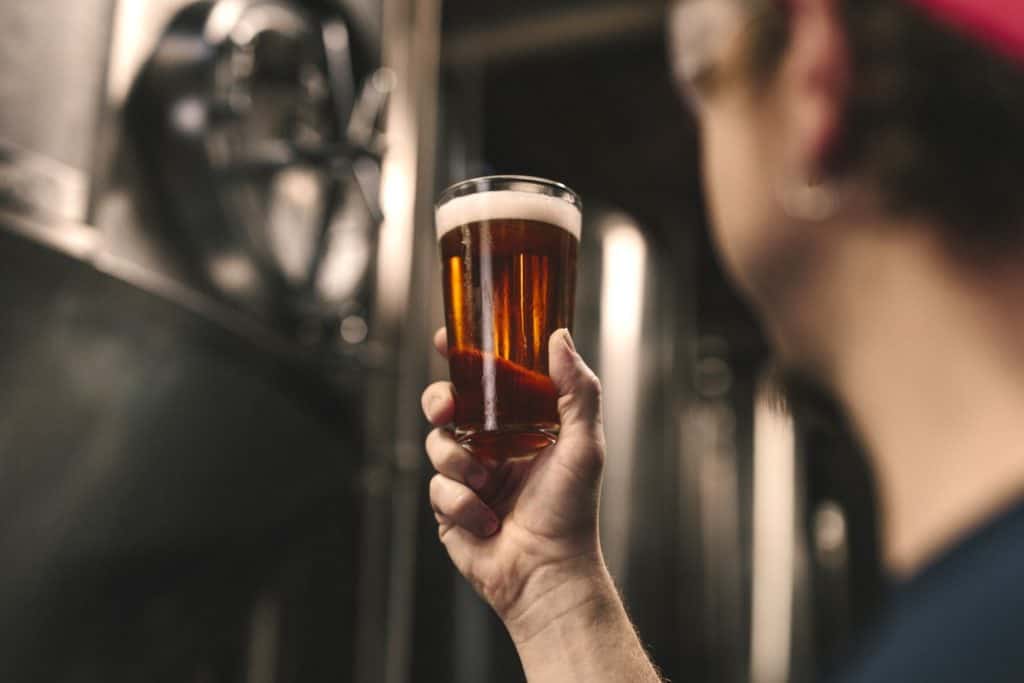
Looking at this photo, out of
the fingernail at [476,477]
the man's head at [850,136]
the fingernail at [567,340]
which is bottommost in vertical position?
the fingernail at [476,477]

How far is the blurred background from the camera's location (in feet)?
4.24

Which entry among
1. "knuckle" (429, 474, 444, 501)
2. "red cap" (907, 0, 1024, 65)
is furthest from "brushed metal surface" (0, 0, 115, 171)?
"red cap" (907, 0, 1024, 65)

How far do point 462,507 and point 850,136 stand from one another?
2.09 ft

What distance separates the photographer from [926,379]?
67 cm

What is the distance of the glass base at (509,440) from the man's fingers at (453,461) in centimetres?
2

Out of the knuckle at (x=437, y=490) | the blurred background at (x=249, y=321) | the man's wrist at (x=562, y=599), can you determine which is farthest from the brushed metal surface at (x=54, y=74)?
the man's wrist at (x=562, y=599)

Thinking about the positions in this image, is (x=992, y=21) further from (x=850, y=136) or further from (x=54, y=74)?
(x=54, y=74)

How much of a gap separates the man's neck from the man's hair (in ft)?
0.10

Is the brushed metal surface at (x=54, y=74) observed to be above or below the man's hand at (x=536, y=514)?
above

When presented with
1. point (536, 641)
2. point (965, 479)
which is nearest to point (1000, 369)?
point (965, 479)

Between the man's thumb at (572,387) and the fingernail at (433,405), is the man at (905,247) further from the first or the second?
the fingernail at (433,405)

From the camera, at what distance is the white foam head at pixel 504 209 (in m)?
1.08

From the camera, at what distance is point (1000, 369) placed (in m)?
0.63

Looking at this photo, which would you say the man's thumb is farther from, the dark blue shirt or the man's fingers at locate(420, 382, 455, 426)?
the dark blue shirt
